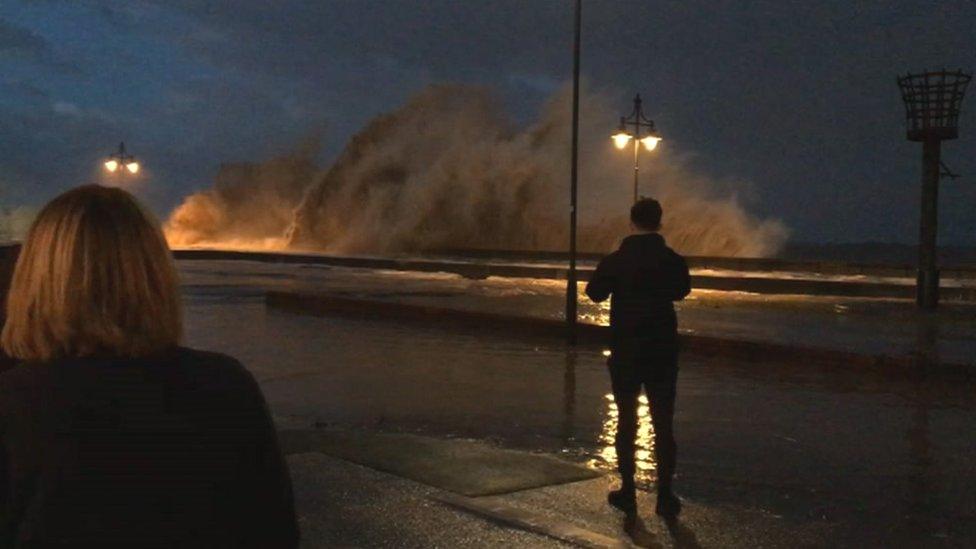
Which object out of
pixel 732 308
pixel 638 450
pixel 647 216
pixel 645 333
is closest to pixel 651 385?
pixel 645 333

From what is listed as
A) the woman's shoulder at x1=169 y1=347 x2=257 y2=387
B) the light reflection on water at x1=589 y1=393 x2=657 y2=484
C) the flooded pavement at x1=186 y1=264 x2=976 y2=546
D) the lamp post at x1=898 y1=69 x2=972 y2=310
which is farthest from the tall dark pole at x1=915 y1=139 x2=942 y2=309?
the woman's shoulder at x1=169 y1=347 x2=257 y2=387

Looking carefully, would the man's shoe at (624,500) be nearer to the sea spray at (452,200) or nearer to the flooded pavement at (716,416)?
the flooded pavement at (716,416)

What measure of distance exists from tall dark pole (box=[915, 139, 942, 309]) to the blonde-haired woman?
21.4 meters

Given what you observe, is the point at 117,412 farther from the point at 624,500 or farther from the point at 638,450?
the point at 638,450

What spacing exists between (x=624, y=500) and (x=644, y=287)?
3.93 ft

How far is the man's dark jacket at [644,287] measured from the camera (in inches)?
231

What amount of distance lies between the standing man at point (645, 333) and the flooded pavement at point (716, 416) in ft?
2.17

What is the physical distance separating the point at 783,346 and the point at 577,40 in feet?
18.3

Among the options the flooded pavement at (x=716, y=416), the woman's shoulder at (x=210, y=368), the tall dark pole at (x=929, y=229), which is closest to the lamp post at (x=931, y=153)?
the tall dark pole at (x=929, y=229)

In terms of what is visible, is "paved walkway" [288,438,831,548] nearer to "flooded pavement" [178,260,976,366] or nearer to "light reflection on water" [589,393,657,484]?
"light reflection on water" [589,393,657,484]

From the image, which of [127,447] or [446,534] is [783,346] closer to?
[446,534]

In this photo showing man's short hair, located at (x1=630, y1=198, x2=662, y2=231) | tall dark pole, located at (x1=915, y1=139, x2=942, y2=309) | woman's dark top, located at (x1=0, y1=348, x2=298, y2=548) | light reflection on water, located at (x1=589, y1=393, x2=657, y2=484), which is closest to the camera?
woman's dark top, located at (x1=0, y1=348, x2=298, y2=548)

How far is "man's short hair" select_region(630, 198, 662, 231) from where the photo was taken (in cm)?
595

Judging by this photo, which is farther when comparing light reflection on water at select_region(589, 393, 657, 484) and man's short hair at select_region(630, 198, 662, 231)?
light reflection on water at select_region(589, 393, 657, 484)
